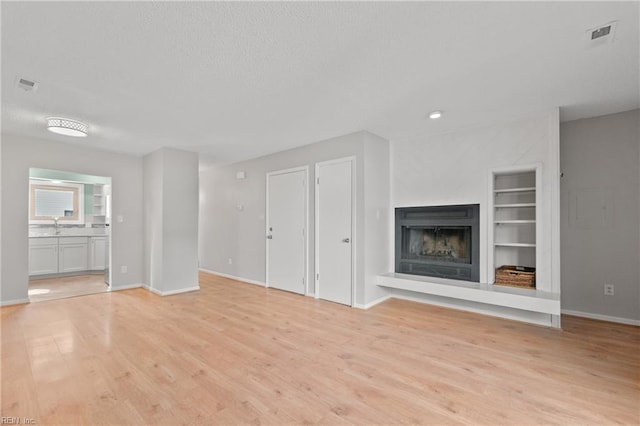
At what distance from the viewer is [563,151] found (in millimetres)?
3742

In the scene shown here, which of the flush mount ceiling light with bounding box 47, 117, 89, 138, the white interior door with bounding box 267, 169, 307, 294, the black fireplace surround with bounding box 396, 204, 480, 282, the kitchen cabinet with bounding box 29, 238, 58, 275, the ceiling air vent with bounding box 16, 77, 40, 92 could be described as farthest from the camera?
the kitchen cabinet with bounding box 29, 238, 58, 275

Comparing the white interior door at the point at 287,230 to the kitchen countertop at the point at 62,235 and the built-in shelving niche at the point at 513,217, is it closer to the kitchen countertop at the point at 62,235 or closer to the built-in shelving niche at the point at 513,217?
the built-in shelving niche at the point at 513,217

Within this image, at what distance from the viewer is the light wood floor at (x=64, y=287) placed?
460cm

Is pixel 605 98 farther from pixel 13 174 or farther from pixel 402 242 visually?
pixel 13 174

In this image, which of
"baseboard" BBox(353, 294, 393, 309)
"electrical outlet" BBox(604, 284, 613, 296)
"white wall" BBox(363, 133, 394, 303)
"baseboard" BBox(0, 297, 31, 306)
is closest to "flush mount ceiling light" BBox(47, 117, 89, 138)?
"baseboard" BBox(0, 297, 31, 306)

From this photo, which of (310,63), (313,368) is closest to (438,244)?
(313,368)

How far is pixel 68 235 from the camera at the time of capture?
19.7ft

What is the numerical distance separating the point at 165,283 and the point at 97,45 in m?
3.68

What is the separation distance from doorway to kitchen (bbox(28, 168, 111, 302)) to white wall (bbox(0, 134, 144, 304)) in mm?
255

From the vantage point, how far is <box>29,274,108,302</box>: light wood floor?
4602 mm

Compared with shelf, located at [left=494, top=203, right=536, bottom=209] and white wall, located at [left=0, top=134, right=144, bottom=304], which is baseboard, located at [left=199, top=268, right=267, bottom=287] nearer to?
white wall, located at [left=0, top=134, right=144, bottom=304]

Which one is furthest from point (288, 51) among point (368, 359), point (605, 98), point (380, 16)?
point (605, 98)

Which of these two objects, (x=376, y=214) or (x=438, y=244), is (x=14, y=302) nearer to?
(x=376, y=214)

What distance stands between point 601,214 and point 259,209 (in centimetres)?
500
